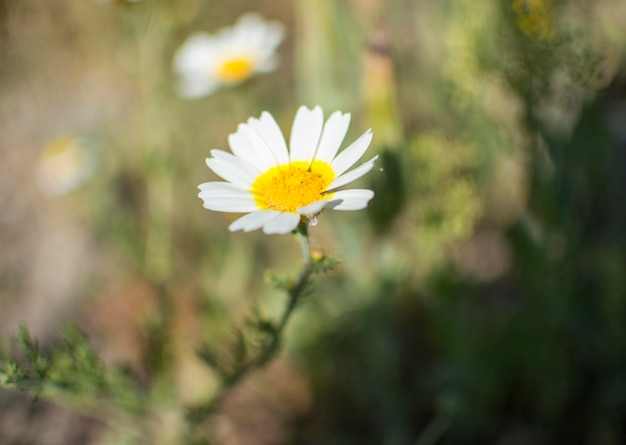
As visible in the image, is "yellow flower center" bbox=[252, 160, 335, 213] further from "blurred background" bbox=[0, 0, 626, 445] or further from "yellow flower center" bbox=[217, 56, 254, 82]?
"yellow flower center" bbox=[217, 56, 254, 82]

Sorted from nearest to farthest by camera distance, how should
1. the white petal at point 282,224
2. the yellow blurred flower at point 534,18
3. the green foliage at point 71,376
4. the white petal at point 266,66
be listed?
the white petal at point 282,224 → the green foliage at point 71,376 → the yellow blurred flower at point 534,18 → the white petal at point 266,66

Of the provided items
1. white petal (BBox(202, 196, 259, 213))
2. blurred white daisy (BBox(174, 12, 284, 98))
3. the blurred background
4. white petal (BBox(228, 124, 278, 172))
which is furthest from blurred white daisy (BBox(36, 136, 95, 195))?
white petal (BBox(202, 196, 259, 213))

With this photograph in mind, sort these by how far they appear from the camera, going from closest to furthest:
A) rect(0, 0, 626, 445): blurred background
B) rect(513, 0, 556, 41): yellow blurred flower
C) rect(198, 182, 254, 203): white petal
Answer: rect(198, 182, 254, 203): white petal → rect(513, 0, 556, 41): yellow blurred flower → rect(0, 0, 626, 445): blurred background

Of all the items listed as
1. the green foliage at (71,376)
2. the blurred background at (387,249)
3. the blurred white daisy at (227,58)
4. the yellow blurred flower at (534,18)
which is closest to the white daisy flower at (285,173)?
the blurred background at (387,249)

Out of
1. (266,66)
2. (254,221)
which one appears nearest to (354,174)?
(254,221)

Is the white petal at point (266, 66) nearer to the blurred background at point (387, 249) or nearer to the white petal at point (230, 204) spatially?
the blurred background at point (387, 249)

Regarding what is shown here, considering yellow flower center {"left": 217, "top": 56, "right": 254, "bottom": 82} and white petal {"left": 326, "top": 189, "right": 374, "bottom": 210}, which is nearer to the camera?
white petal {"left": 326, "top": 189, "right": 374, "bottom": 210}

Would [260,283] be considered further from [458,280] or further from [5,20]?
[5,20]

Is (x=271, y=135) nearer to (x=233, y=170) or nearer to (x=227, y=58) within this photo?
(x=233, y=170)
